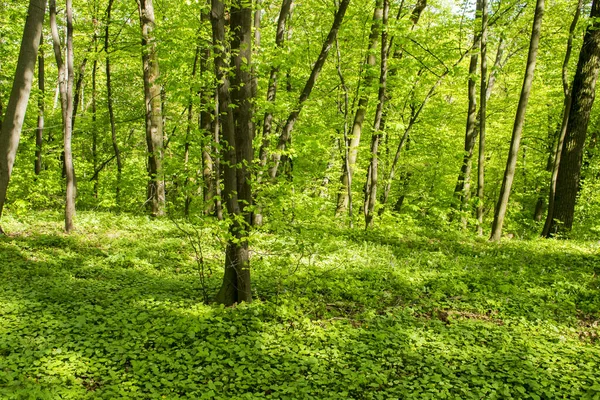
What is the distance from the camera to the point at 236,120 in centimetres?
555

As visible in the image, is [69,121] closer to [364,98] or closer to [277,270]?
[277,270]

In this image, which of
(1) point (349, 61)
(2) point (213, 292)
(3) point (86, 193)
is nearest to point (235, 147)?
(2) point (213, 292)

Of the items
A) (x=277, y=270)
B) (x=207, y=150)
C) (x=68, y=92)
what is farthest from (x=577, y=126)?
(x=68, y=92)

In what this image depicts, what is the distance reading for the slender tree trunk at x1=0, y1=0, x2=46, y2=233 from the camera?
7.61 meters

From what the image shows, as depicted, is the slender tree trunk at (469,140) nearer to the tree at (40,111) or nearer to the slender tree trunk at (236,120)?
the slender tree trunk at (236,120)

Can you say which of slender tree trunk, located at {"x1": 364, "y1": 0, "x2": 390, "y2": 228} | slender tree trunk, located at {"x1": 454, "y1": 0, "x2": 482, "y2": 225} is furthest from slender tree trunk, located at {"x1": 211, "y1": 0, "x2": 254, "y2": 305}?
slender tree trunk, located at {"x1": 454, "y1": 0, "x2": 482, "y2": 225}

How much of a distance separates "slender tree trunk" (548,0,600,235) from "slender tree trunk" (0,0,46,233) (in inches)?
549

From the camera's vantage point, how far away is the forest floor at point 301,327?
4242mm

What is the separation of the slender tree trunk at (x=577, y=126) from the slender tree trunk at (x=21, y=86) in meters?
14.0

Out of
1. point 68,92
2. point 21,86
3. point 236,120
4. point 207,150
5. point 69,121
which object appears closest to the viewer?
point 236,120

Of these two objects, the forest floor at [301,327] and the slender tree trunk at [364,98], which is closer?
the forest floor at [301,327]

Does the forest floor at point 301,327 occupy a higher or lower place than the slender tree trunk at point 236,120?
lower

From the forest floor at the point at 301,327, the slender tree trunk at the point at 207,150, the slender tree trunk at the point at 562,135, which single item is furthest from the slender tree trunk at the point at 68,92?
the slender tree trunk at the point at 562,135

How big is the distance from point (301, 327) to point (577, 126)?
1129 centimetres
